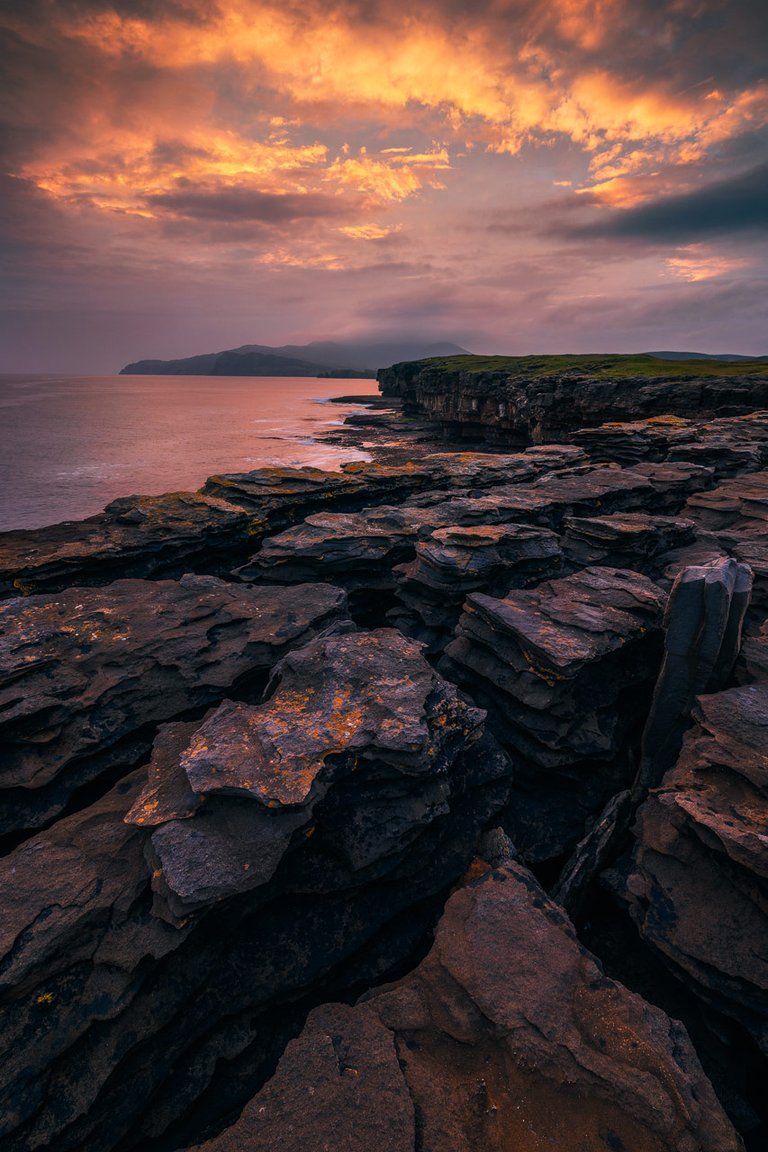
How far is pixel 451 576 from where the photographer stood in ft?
47.7

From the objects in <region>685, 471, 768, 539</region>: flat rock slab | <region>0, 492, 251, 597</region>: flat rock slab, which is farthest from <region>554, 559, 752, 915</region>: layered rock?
<region>0, 492, 251, 597</region>: flat rock slab

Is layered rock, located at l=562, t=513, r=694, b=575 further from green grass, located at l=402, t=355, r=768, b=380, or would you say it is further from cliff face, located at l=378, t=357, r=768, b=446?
green grass, located at l=402, t=355, r=768, b=380

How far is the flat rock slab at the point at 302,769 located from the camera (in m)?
6.21

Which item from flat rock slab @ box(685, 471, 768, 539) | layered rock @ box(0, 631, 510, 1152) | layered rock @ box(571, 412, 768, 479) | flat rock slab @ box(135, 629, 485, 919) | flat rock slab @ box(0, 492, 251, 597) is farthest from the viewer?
layered rock @ box(571, 412, 768, 479)

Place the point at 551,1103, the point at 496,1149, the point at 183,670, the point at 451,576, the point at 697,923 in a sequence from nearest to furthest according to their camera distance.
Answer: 1. the point at 496,1149
2. the point at 551,1103
3. the point at 697,923
4. the point at 183,670
5. the point at 451,576

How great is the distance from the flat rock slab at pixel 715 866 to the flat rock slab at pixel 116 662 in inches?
334

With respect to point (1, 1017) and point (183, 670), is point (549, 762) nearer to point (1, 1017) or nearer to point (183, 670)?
point (183, 670)

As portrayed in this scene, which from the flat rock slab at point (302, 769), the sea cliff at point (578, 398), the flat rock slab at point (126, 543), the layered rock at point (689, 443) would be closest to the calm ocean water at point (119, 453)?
the sea cliff at point (578, 398)

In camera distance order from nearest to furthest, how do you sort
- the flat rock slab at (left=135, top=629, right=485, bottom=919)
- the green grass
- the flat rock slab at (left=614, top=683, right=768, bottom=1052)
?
the flat rock slab at (left=135, top=629, right=485, bottom=919) < the flat rock slab at (left=614, top=683, right=768, bottom=1052) < the green grass

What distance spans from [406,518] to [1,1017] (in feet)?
55.4

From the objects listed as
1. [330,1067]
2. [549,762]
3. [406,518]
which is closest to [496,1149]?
[330,1067]

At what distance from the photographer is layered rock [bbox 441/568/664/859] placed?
10.6 metres

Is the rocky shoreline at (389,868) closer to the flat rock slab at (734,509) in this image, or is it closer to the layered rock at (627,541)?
the layered rock at (627,541)

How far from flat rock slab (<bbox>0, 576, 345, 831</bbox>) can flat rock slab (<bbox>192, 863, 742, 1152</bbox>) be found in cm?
644
